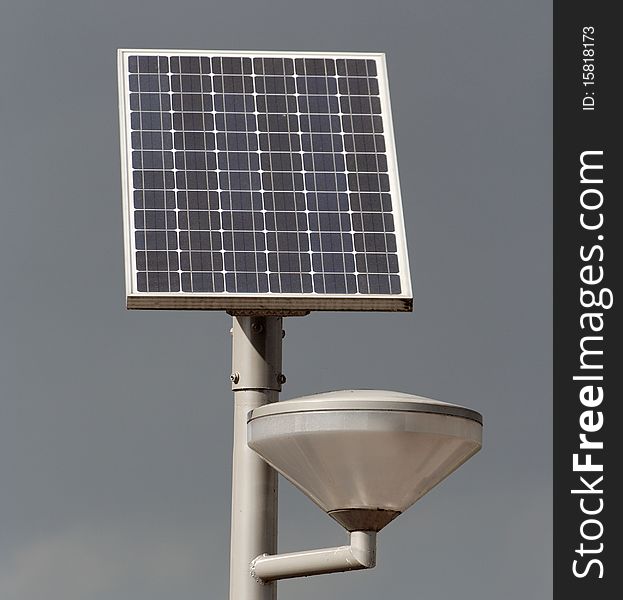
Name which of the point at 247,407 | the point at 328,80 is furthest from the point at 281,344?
the point at 328,80

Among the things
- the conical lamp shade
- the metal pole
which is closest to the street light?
the conical lamp shade

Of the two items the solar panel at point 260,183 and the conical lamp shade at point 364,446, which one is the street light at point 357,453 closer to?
the conical lamp shade at point 364,446

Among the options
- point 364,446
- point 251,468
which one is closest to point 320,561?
point 251,468

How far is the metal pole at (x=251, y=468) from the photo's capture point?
66.4 feet

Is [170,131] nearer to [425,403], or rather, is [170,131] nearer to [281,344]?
[281,344]

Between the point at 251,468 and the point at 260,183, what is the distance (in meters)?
3.30

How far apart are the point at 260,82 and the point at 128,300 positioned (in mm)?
3835

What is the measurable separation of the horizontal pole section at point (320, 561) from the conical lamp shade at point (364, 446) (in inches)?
8.8

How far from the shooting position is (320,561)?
63.3 ft

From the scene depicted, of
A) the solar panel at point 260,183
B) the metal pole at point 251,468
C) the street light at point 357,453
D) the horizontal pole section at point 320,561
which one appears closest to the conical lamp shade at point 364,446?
the street light at point 357,453

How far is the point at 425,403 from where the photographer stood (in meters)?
18.2

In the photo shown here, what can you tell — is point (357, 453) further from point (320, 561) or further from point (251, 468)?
point (251, 468)

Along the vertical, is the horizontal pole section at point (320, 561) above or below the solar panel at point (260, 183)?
below

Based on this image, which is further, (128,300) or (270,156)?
(270,156)
